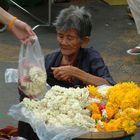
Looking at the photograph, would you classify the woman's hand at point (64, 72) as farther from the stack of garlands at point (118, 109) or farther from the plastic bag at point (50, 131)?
the plastic bag at point (50, 131)

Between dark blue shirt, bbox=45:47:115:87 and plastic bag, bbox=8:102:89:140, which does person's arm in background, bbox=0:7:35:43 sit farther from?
plastic bag, bbox=8:102:89:140

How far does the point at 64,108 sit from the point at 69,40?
853 millimetres

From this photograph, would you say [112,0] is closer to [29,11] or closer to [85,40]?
[29,11]

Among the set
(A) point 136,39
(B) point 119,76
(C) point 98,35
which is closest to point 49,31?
(C) point 98,35

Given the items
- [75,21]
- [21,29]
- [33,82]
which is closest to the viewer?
[33,82]

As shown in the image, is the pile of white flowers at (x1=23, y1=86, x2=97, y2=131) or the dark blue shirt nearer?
the pile of white flowers at (x1=23, y1=86, x2=97, y2=131)

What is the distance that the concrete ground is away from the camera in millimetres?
5320

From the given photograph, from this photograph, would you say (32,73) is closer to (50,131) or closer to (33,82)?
(33,82)

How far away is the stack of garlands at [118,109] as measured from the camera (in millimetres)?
2453

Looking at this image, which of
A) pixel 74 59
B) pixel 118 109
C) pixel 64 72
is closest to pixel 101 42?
pixel 74 59

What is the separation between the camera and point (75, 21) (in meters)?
3.21

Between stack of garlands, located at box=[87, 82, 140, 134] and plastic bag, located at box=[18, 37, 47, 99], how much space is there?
0.38m

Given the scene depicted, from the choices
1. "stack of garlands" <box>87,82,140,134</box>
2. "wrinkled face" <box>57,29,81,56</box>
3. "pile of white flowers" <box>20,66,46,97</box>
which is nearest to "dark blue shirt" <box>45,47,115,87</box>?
"wrinkled face" <box>57,29,81,56</box>

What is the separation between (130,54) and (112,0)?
3279 millimetres
